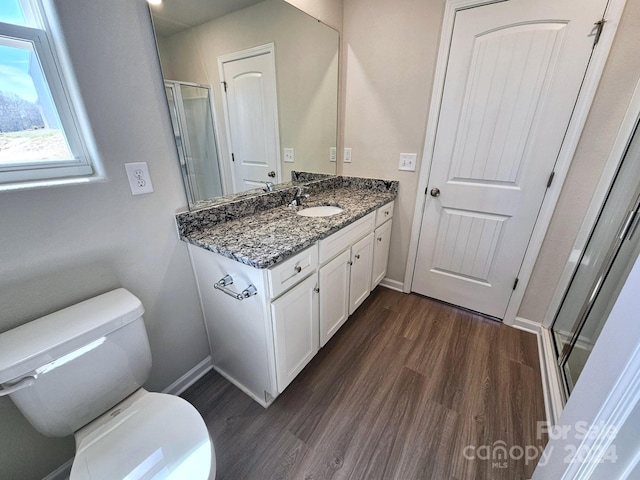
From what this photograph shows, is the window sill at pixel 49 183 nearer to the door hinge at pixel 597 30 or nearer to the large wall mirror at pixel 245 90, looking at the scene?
the large wall mirror at pixel 245 90

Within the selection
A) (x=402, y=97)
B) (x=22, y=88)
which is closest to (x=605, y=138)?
(x=402, y=97)

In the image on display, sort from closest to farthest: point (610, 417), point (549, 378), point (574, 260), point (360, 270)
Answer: point (610, 417)
point (549, 378)
point (574, 260)
point (360, 270)

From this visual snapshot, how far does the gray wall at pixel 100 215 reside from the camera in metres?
0.85

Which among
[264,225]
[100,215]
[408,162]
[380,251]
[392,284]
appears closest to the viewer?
[100,215]

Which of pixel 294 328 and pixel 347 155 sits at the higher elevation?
pixel 347 155

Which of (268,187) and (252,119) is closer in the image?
(252,119)

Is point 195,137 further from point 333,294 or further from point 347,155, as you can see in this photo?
point 347,155

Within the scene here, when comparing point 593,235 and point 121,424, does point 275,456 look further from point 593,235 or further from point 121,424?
point 593,235

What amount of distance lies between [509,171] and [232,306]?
1.85 m

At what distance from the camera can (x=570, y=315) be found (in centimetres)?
161

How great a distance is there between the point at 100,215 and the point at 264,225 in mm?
664

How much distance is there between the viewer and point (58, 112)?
0.91 metres

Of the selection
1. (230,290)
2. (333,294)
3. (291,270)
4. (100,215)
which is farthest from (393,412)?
(100,215)

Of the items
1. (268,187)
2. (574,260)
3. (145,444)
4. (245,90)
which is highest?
(245,90)
